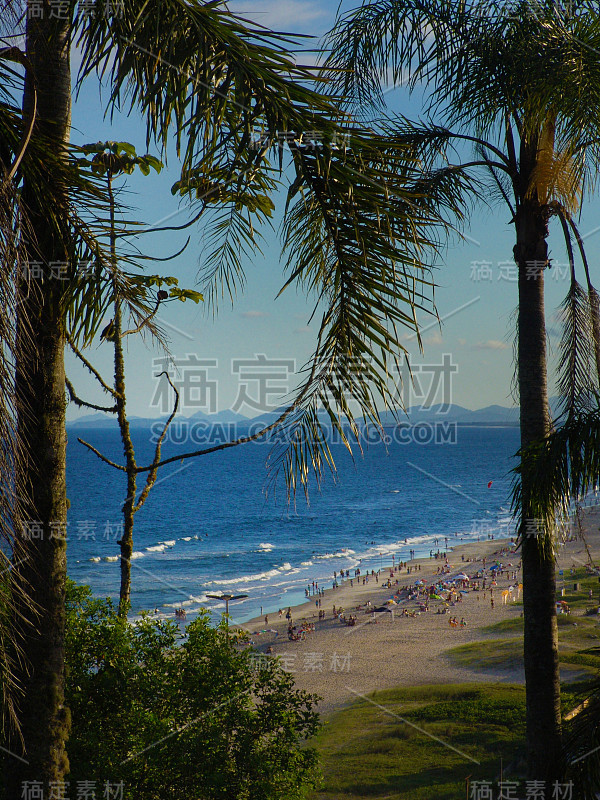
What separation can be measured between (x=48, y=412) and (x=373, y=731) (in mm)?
17073

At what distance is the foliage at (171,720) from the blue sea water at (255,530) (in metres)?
13.6

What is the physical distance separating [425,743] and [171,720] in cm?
1151

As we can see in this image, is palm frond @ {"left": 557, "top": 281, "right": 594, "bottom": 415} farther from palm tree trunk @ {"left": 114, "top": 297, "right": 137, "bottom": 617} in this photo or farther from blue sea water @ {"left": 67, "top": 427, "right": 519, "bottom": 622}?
blue sea water @ {"left": 67, "top": 427, "right": 519, "bottom": 622}

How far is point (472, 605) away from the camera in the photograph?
36.7m

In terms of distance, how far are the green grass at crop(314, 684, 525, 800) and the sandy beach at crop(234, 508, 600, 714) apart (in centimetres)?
Answer: 348

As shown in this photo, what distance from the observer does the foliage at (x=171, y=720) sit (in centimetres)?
559

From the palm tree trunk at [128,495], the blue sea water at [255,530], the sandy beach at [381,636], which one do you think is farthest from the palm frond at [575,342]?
the sandy beach at [381,636]

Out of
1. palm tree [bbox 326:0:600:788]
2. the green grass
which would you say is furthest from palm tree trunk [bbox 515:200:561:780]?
the green grass

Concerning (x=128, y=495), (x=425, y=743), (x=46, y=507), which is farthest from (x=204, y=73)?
(x=425, y=743)

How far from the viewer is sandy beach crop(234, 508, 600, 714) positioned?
24.5 meters

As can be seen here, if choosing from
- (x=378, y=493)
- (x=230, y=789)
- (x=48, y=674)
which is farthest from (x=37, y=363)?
(x=378, y=493)

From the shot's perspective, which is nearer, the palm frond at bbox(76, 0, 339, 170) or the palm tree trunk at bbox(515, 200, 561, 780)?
the palm frond at bbox(76, 0, 339, 170)

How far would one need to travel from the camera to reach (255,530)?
63938 mm

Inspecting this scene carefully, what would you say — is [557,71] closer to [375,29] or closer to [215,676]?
[375,29]
